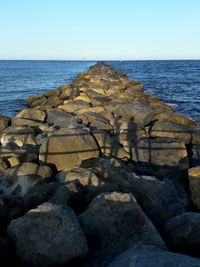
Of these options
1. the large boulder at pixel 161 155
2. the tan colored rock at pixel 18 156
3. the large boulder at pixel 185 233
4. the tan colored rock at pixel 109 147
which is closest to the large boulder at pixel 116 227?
the large boulder at pixel 185 233

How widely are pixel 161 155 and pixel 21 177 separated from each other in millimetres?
3367

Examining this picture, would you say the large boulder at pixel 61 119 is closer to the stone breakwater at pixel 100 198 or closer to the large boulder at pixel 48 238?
the stone breakwater at pixel 100 198

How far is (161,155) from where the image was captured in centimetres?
902

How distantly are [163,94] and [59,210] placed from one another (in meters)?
24.3

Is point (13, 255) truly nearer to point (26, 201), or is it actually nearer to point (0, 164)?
point (26, 201)

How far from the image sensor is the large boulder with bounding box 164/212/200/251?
548cm

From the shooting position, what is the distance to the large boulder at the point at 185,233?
5.48 m

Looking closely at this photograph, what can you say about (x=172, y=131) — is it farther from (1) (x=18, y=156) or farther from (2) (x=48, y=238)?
(2) (x=48, y=238)

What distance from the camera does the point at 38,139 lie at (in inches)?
420

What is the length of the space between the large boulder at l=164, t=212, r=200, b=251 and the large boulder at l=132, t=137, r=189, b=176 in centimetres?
297

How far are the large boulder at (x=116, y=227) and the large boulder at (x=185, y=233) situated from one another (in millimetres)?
452

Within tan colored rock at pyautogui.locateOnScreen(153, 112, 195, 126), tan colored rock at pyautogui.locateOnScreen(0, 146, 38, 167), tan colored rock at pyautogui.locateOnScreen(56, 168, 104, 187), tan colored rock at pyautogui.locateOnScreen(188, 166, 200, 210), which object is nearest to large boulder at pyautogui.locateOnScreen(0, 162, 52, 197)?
tan colored rock at pyautogui.locateOnScreen(56, 168, 104, 187)

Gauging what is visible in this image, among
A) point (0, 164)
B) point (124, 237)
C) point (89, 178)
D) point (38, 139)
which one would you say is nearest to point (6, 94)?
point (38, 139)

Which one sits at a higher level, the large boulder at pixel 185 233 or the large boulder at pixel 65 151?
the large boulder at pixel 65 151
